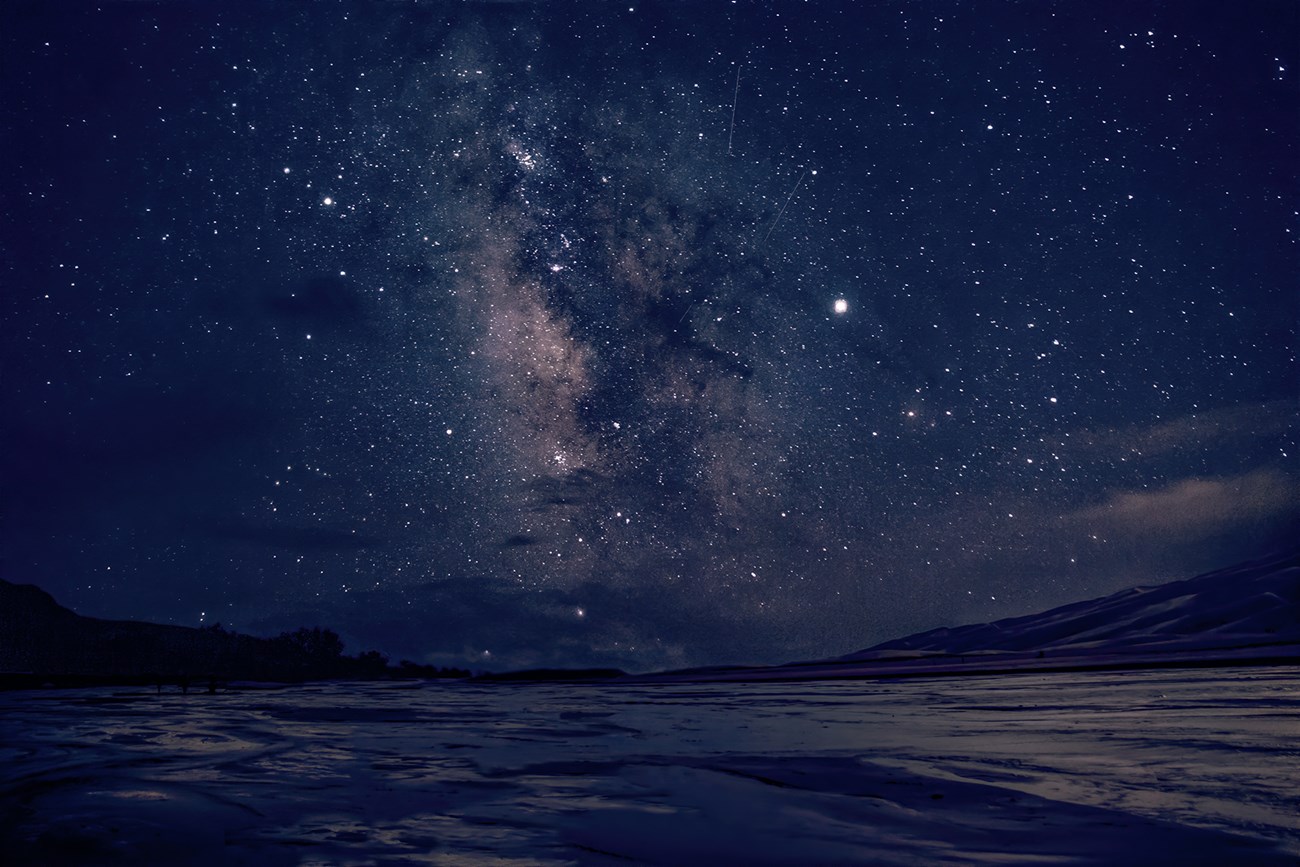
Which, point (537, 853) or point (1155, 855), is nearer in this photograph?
point (1155, 855)

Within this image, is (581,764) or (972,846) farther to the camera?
(581,764)

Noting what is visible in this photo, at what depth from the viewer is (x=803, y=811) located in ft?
16.6

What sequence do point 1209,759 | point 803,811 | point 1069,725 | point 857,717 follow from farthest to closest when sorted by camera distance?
point 857,717 → point 1069,725 → point 1209,759 → point 803,811

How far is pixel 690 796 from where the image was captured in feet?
19.0

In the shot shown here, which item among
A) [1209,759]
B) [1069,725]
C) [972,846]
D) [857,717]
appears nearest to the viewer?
[972,846]

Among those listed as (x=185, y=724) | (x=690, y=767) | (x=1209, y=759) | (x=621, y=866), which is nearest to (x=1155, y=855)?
(x=621, y=866)

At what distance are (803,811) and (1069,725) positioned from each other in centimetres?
691

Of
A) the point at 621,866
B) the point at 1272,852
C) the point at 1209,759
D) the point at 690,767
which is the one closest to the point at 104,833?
the point at 621,866

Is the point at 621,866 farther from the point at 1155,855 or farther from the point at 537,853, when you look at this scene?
the point at 1155,855

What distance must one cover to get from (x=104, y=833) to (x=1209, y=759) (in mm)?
7725

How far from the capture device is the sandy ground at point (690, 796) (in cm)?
395

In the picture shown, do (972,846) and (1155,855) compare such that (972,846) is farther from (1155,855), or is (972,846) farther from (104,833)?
(104,833)

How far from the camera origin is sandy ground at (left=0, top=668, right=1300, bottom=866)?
156 inches

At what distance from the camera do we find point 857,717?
43.9 ft
